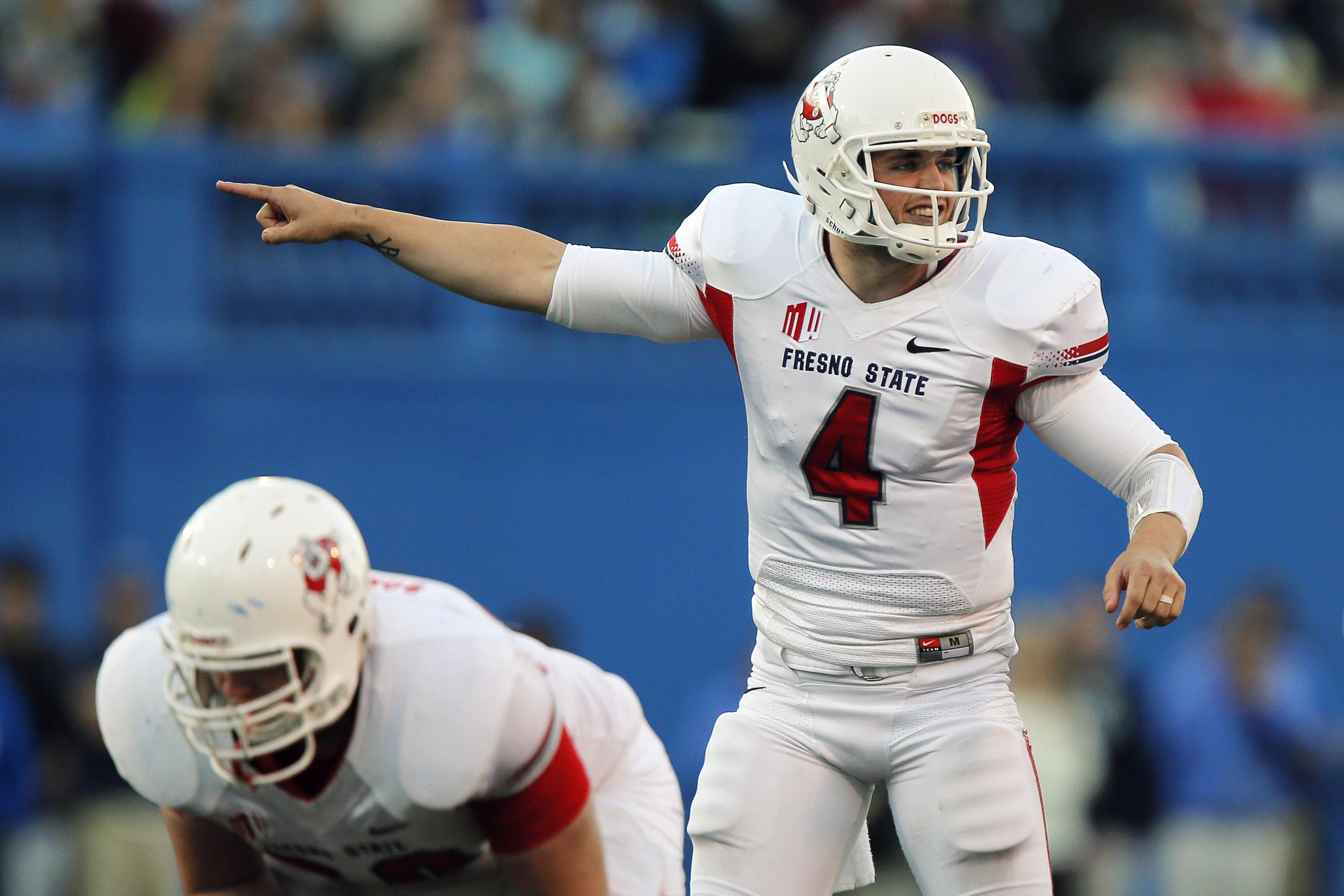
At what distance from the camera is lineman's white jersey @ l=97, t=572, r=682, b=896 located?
11.6ft

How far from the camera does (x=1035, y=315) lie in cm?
370

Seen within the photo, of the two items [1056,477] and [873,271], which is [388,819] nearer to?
[873,271]

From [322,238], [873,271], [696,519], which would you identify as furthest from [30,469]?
[873,271]

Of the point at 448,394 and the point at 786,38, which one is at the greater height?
the point at 786,38

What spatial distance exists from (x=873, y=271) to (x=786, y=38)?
5872 mm

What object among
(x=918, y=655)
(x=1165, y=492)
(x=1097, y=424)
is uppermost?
(x=1097, y=424)

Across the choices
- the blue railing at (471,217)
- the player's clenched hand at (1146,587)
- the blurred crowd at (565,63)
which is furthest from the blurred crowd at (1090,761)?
the player's clenched hand at (1146,587)

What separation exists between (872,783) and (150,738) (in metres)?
1.42

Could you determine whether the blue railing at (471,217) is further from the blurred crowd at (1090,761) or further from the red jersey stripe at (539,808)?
the red jersey stripe at (539,808)

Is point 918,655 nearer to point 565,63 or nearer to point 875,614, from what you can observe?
point 875,614

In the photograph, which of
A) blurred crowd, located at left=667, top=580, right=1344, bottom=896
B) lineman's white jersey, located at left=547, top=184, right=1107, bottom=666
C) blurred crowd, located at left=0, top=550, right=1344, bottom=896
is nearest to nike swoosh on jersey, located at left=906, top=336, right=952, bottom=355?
lineman's white jersey, located at left=547, top=184, right=1107, bottom=666

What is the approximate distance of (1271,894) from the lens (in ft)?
26.5

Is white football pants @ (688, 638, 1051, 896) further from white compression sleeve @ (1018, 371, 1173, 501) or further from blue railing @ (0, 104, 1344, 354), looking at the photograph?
blue railing @ (0, 104, 1344, 354)

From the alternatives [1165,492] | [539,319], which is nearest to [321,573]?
[1165,492]
